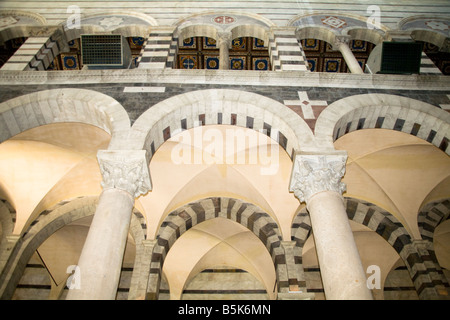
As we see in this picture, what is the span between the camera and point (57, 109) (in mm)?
7230

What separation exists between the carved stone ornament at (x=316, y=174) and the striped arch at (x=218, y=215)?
3.41 meters

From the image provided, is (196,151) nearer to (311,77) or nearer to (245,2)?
(311,77)

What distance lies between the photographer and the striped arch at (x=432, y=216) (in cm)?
973

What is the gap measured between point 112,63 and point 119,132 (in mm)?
2597

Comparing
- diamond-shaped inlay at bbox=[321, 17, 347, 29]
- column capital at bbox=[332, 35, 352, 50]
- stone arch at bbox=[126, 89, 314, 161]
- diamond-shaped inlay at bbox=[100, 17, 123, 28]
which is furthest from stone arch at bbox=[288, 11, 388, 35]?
diamond-shaped inlay at bbox=[100, 17, 123, 28]

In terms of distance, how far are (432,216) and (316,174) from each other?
237 inches

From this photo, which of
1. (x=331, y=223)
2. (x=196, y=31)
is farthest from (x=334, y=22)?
(x=331, y=223)

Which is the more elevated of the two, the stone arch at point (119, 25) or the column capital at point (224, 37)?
the stone arch at point (119, 25)

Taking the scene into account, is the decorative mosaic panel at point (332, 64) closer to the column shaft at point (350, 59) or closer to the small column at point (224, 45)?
the column shaft at point (350, 59)

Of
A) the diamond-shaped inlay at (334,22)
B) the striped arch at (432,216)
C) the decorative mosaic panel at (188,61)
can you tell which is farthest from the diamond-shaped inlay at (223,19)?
the striped arch at (432,216)

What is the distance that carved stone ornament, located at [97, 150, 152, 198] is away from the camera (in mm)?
5746

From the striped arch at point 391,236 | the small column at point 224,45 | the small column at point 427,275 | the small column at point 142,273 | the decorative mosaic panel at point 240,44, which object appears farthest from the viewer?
the decorative mosaic panel at point 240,44
